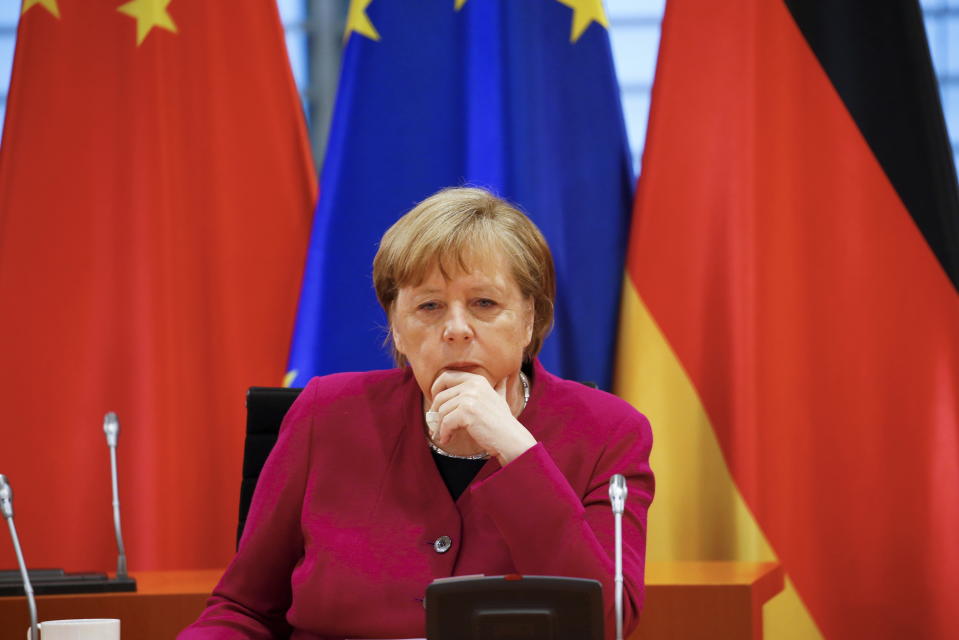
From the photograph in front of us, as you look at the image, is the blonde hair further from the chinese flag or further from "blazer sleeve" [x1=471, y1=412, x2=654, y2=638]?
the chinese flag

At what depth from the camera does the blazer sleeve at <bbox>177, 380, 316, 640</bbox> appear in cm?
156

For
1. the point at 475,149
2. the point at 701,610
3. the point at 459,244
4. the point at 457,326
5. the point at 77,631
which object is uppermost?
the point at 475,149

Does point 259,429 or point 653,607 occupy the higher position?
point 259,429

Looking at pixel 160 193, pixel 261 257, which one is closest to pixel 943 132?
pixel 261 257

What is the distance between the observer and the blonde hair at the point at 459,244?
5.10ft

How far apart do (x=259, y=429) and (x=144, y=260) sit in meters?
1.08

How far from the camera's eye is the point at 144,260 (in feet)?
9.46

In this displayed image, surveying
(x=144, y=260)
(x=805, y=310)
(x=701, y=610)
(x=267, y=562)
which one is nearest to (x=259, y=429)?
(x=267, y=562)

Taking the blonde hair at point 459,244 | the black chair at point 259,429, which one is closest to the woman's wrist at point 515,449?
the blonde hair at point 459,244

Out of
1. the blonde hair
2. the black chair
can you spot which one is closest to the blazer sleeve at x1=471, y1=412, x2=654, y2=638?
the blonde hair

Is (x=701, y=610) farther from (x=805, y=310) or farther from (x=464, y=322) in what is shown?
(x=805, y=310)

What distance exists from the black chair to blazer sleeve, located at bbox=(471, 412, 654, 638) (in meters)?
0.65

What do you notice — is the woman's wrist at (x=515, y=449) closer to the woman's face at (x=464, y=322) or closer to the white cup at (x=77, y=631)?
the woman's face at (x=464, y=322)

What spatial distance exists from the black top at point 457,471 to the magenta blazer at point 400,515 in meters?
0.05
